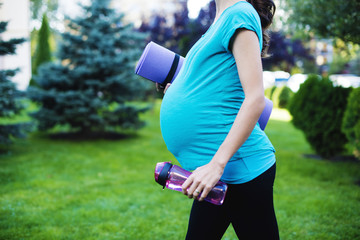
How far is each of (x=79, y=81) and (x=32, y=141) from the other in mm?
1771

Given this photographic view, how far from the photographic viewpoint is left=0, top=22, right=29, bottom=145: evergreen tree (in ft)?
17.5

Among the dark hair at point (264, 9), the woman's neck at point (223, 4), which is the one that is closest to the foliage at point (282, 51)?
the dark hair at point (264, 9)

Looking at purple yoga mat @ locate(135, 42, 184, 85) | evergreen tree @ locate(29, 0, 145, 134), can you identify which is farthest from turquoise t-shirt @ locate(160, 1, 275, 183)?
evergreen tree @ locate(29, 0, 145, 134)

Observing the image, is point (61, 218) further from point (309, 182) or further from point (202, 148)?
point (309, 182)

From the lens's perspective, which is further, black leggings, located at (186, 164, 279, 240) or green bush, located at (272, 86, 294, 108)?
green bush, located at (272, 86, 294, 108)

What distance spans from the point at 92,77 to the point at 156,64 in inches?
238

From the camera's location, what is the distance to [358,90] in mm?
4422

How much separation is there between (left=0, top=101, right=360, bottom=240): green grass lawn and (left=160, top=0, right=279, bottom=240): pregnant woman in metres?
1.90

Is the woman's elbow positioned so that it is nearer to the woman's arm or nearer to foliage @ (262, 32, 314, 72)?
the woman's arm

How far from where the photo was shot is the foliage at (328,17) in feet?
12.9

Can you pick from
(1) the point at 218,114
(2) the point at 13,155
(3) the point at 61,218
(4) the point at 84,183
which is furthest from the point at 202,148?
(2) the point at 13,155

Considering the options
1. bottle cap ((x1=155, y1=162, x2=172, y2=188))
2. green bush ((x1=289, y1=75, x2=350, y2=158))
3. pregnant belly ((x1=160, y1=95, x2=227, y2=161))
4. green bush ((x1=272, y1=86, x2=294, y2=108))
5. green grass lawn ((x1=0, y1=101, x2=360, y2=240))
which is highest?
→ pregnant belly ((x1=160, y1=95, x2=227, y2=161))

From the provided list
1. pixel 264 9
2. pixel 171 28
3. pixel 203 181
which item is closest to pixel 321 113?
pixel 264 9

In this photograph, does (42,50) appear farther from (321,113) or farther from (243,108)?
(243,108)
